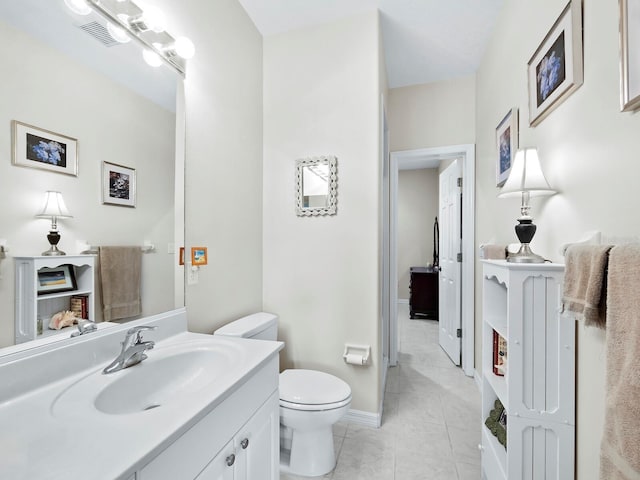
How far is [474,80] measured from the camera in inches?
109

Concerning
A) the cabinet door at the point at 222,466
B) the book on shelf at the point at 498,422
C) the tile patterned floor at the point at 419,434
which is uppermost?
the cabinet door at the point at 222,466

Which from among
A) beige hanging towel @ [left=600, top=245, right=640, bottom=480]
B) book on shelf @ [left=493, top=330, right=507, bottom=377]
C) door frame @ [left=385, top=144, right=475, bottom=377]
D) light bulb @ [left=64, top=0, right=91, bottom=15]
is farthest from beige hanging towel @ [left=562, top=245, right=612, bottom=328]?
door frame @ [left=385, top=144, right=475, bottom=377]

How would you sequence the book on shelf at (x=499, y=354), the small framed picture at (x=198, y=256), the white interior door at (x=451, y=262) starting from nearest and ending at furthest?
1. the book on shelf at (x=499, y=354)
2. the small framed picture at (x=198, y=256)
3. the white interior door at (x=451, y=262)

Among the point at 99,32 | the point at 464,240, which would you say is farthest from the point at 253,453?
the point at 464,240

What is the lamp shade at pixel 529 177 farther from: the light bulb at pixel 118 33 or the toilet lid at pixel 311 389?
the light bulb at pixel 118 33

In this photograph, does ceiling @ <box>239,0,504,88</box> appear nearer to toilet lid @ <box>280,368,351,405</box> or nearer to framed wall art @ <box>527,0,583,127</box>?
framed wall art @ <box>527,0,583,127</box>

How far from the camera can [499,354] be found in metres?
1.45

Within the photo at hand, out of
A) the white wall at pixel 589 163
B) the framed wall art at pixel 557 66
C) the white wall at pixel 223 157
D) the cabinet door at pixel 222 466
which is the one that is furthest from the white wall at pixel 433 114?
the cabinet door at pixel 222 466

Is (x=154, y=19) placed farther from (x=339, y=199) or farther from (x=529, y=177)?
(x=529, y=177)

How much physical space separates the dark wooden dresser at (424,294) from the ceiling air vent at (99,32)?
4577 millimetres

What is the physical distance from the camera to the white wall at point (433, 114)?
110 inches

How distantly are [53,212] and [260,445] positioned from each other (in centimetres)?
104

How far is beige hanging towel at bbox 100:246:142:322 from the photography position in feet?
3.57

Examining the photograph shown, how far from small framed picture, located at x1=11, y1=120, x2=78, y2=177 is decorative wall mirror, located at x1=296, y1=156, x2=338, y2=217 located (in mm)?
1299
